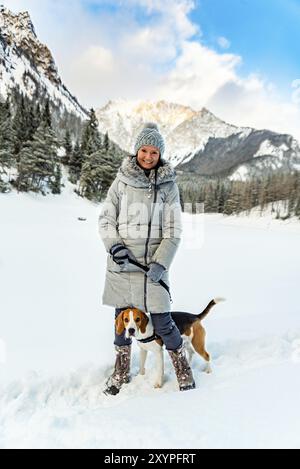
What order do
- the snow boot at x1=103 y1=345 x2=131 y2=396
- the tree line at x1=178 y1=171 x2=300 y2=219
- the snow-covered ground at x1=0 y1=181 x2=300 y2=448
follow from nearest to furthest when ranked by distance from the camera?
1. the snow-covered ground at x1=0 y1=181 x2=300 y2=448
2. the snow boot at x1=103 y1=345 x2=131 y2=396
3. the tree line at x1=178 y1=171 x2=300 y2=219

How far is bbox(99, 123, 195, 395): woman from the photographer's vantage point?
3318 mm

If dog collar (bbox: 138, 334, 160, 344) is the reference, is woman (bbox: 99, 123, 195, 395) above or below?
above

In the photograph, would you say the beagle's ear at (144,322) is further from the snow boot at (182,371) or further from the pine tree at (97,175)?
the pine tree at (97,175)

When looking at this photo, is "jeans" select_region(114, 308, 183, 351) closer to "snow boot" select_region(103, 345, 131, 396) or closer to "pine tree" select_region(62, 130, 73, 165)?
"snow boot" select_region(103, 345, 131, 396)

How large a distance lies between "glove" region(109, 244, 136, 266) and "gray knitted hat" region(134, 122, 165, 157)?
100 cm

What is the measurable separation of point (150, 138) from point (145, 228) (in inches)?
35.2

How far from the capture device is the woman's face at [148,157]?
3.34 meters

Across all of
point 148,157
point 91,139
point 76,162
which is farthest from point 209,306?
point 76,162

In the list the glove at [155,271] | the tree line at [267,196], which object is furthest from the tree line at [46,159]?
the tree line at [267,196]

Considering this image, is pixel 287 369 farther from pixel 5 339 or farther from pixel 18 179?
pixel 18 179

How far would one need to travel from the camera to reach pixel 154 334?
3545 mm

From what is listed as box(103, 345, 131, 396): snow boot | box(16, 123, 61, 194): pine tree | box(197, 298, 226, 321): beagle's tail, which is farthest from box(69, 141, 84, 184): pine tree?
box(103, 345, 131, 396): snow boot

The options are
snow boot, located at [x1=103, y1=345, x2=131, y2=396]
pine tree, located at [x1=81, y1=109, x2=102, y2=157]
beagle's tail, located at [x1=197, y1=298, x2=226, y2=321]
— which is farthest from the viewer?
pine tree, located at [x1=81, y1=109, x2=102, y2=157]

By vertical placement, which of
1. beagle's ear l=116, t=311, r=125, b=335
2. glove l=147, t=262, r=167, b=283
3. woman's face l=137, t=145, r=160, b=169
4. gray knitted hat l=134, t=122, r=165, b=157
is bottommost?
beagle's ear l=116, t=311, r=125, b=335
